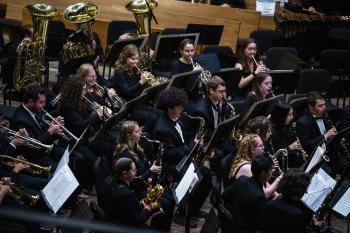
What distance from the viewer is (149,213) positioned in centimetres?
432

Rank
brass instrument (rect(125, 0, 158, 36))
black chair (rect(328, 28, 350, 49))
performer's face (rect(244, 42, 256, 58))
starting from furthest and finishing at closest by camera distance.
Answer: black chair (rect(328, 28, 350, 49)) < brass instrument (rect(125, 0, 158, 36)) < performer's face (rect(244, 42, 256, 58))

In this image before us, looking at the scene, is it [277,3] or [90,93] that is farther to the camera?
[277,3]

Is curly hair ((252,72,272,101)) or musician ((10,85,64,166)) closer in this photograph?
musician ((10,85,64,166))

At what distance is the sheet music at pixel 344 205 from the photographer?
4734mm

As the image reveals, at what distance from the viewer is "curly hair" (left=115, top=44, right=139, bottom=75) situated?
6.77 metres

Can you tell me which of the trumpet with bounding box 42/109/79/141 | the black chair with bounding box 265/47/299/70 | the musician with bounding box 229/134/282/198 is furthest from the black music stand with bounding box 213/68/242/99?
the musician with bounding box 229/134/282/198

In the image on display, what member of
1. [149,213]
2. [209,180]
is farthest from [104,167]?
[209,180]

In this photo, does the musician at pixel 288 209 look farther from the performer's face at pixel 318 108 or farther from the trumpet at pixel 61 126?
the performer's face at pixel 318 108

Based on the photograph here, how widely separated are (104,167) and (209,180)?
134cm

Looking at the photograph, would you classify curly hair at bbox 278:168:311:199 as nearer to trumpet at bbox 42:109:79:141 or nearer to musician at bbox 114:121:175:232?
musician at bbox 114:121:175:232

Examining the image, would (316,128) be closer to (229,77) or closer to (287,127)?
(287,127)

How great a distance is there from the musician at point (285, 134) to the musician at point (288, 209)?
1.87 m

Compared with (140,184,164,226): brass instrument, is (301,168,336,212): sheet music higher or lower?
higher

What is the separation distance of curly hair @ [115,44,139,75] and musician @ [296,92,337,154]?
72.2 inches
